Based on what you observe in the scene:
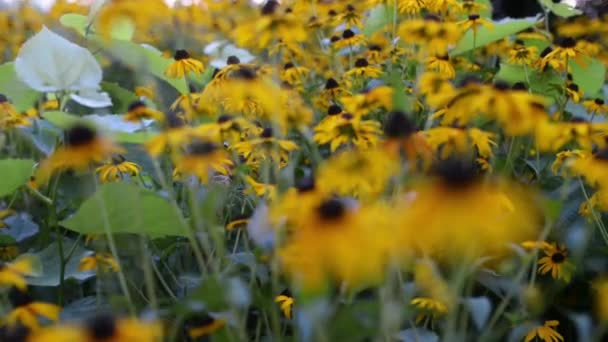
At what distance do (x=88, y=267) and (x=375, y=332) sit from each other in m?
0.43

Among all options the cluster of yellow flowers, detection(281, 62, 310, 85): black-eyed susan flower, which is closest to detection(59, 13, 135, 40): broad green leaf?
the cluster of yellow flowers

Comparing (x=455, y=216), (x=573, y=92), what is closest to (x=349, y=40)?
(x=573, y=92)

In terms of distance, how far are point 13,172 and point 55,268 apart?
0.17m

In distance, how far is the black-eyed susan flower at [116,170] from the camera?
4.28 feet

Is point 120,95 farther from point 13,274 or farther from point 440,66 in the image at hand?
point 13,274

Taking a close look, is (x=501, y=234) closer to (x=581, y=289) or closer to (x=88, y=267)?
(x=88, y=267)

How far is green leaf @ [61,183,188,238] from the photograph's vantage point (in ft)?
3.38

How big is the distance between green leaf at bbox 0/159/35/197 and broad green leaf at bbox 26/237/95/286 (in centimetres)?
11

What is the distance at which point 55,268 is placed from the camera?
1.24 m

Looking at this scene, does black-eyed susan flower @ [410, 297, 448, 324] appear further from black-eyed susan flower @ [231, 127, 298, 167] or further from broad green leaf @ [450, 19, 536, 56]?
broad green leaf @ [450, 19, 536, 56]

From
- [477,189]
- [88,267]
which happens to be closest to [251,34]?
[88,267]

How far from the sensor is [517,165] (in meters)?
1.62

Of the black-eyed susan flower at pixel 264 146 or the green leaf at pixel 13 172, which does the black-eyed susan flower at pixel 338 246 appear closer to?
the black-eyed susan flower at pixel 264 146

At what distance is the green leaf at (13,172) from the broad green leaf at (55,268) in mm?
114
